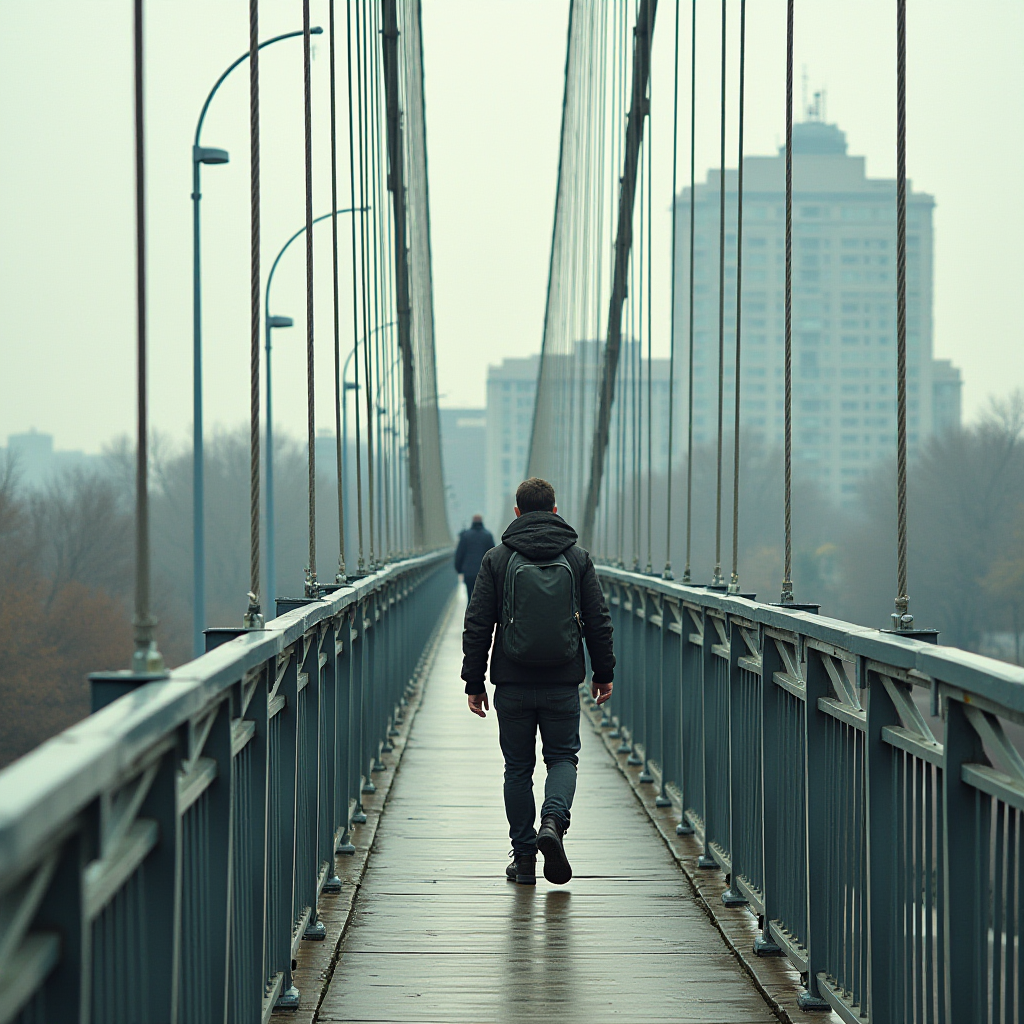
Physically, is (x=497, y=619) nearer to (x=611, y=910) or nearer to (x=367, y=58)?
(x=611, y=910)

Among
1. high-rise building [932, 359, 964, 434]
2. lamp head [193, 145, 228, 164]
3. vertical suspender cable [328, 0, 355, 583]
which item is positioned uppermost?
high-rise building [932, 359, 964, 434]

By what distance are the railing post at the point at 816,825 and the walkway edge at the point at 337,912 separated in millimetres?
1251

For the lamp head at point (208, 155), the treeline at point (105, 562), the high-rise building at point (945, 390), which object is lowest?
the treeline at point (105, 562)

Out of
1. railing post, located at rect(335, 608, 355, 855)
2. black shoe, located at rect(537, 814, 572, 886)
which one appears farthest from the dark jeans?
railing post, located at rect(335, 608, 355, 855)

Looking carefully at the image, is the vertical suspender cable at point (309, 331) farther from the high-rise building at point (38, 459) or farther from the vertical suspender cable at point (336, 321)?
the high-rise building at point (38, 459)

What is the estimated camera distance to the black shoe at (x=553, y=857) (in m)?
5.39

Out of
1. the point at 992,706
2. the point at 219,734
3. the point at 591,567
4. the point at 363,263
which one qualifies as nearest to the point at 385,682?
the point at 363,263

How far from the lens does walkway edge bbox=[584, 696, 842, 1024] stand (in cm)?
409

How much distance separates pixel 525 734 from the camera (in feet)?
18.7

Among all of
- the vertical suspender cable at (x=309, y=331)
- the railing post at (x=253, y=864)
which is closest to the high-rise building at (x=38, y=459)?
the vertical suspender cable at (x=309, y=331)

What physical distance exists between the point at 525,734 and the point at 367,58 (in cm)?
755

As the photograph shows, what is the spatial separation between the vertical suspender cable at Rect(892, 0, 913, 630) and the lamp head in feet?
42.6

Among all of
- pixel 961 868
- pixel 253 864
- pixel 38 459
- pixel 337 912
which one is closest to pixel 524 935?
pixel 337 912

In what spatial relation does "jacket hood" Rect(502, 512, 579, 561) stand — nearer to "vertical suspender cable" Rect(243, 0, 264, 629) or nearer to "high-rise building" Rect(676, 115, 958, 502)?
"vertical suspender cable" Rect(243, 0, 264, 629)
